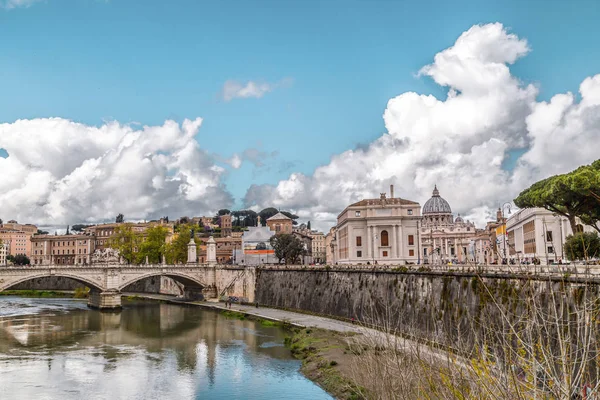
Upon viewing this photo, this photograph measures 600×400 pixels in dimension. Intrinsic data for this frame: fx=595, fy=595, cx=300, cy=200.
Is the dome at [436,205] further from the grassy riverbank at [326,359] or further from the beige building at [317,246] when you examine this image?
the grassy riverbank at [326,359]

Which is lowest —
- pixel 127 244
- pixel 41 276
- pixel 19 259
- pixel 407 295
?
pixel 407 295

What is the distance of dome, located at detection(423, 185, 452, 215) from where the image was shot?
527 feet

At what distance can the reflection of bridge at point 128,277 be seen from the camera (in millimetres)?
52594

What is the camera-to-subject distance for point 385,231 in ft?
242

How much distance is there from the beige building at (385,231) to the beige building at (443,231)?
30.6 meters

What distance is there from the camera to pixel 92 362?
99.1ft

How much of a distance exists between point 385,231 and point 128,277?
3182 cm

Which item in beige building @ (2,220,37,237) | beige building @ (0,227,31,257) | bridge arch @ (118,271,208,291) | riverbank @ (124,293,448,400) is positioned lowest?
riverbank @ (124,293,448,400)

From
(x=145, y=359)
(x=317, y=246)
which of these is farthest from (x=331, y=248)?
(x=145, y=359)

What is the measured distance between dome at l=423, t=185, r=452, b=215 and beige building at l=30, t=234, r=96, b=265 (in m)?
87.2

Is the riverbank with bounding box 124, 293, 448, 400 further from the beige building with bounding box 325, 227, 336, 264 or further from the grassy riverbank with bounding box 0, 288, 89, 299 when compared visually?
the beige building with bounding box 325, 227, 336, 264

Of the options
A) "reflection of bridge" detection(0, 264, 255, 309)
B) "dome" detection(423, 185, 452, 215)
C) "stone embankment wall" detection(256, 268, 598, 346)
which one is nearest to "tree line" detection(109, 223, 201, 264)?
"reflection of bridge" detection(0, 264, 255, 309)

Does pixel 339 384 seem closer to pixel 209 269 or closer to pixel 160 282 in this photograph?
pixel 209 269

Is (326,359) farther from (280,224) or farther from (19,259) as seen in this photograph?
(19,259)
